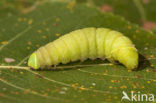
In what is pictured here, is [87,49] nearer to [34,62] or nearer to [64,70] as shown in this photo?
[64,70]

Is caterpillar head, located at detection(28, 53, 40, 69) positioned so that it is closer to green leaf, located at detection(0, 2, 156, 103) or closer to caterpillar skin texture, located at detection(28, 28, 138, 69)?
caterpillar skin texture, located at detection(28, 28, 138, 69)

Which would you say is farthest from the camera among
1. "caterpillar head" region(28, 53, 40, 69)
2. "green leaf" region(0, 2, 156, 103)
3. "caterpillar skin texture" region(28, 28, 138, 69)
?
"caterpillar skin texture" region(28, 28, 138, 69)

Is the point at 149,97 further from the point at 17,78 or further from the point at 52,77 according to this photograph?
the point at 17,78

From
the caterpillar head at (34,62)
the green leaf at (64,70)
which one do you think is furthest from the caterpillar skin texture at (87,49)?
the green leaf at (64,70)

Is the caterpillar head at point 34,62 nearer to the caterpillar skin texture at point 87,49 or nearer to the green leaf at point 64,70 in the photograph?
the caterpillar skin texture at point 87,49

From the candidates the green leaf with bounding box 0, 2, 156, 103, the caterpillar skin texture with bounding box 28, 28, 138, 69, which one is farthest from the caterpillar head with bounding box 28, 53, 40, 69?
the green leaf with bounding box 0, 2, 156, 103

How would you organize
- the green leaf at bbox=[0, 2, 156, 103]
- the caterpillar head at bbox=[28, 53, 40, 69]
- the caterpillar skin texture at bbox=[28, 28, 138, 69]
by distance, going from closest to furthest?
the green leaf at bbox=[0, 2, 156, 103], the caterpillar head at bbox=[28, 53, 40, 69], the caterpillar skin texture at bbox=[28, 28, 138, 69]
